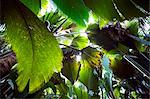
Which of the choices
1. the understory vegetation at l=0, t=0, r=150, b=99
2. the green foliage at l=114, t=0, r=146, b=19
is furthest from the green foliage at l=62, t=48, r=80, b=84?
the green foliage at l=114, t=0, r=146, b=19

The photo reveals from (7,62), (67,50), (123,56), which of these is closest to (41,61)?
(7,62)

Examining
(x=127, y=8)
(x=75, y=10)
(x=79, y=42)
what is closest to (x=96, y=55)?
(x=79, y=42)

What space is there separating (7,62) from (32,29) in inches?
18.9

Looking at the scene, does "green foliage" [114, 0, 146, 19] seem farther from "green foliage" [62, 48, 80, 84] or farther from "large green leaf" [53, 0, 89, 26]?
"green foliage" [62, 48, 80, 84]

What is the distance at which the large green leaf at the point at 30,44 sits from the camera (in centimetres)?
58

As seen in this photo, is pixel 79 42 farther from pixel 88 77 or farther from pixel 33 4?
pixel 33 4

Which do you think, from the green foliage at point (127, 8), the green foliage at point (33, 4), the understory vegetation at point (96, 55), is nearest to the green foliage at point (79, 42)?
the understory vegetation at point (96, 55)

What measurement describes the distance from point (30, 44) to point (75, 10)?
5.6 inches

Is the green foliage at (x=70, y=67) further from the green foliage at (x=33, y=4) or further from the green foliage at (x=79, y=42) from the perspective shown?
the green foliage at (x=33, y=4)

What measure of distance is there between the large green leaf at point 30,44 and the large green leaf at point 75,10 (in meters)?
0.08

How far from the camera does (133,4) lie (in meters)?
0.65

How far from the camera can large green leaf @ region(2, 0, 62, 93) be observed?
0.58m

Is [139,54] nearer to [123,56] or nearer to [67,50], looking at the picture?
[123,56]

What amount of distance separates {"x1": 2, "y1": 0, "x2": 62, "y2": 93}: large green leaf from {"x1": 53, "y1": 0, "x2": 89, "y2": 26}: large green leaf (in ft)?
0.27
